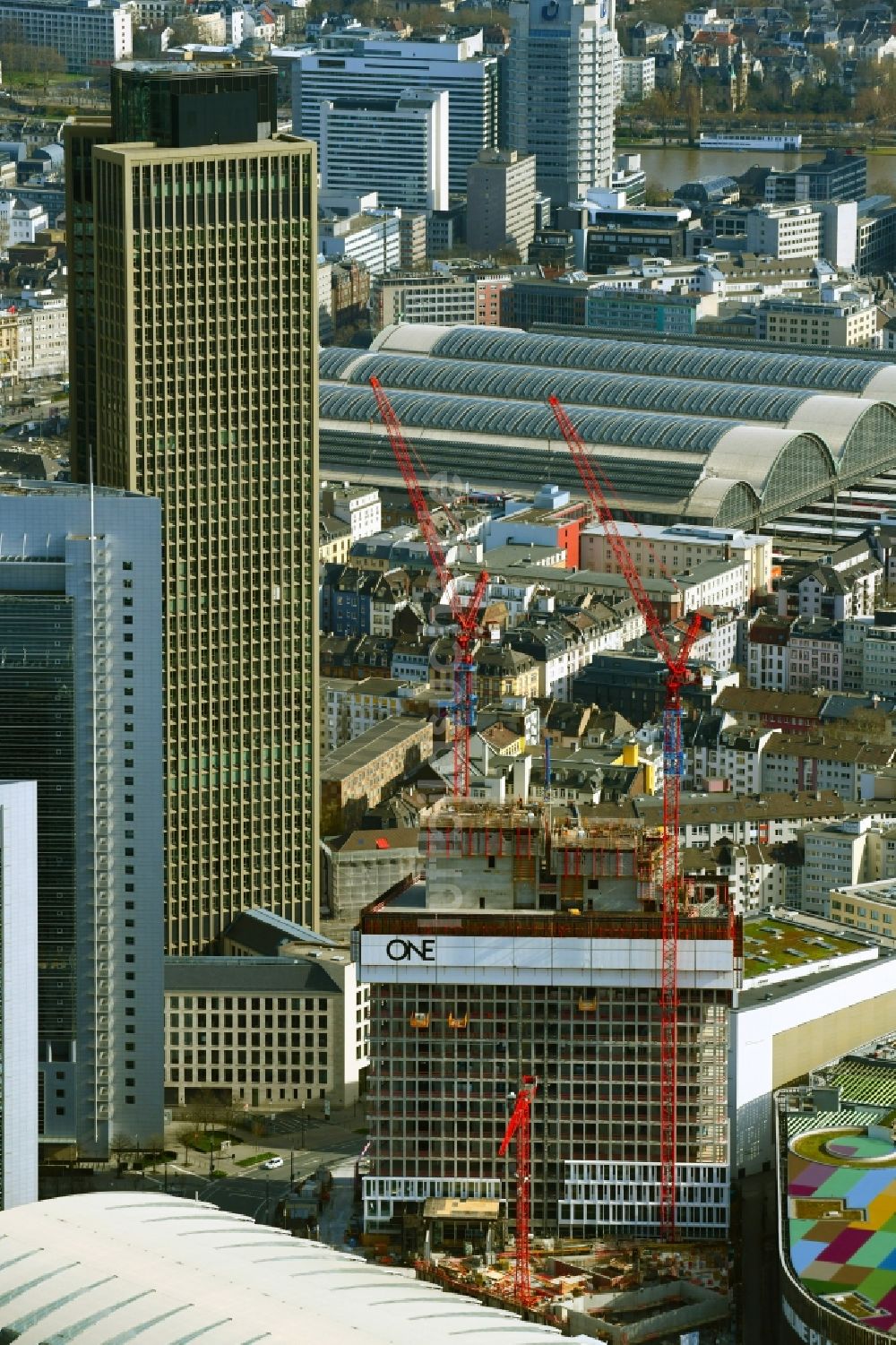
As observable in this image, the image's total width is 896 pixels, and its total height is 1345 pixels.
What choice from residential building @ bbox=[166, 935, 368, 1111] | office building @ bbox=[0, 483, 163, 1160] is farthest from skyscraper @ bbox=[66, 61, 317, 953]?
office building @ bbox=[0, 483, 163, 1160]

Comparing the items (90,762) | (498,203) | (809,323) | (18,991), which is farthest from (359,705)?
(498,203)

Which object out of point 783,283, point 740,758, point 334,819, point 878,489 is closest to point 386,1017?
point 334,819

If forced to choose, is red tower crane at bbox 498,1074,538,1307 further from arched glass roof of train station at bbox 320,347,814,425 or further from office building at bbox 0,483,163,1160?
arched glass roof of train station at bbox 320,347,814,425

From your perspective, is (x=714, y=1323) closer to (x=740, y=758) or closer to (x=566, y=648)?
(x=740, y=758)

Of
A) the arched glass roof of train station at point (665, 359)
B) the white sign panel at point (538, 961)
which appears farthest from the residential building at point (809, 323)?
the white sign panel at point (538, 961)

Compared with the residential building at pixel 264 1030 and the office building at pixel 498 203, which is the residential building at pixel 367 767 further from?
the office building at pixel 498 203

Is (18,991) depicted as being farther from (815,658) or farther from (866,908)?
(815,658)
